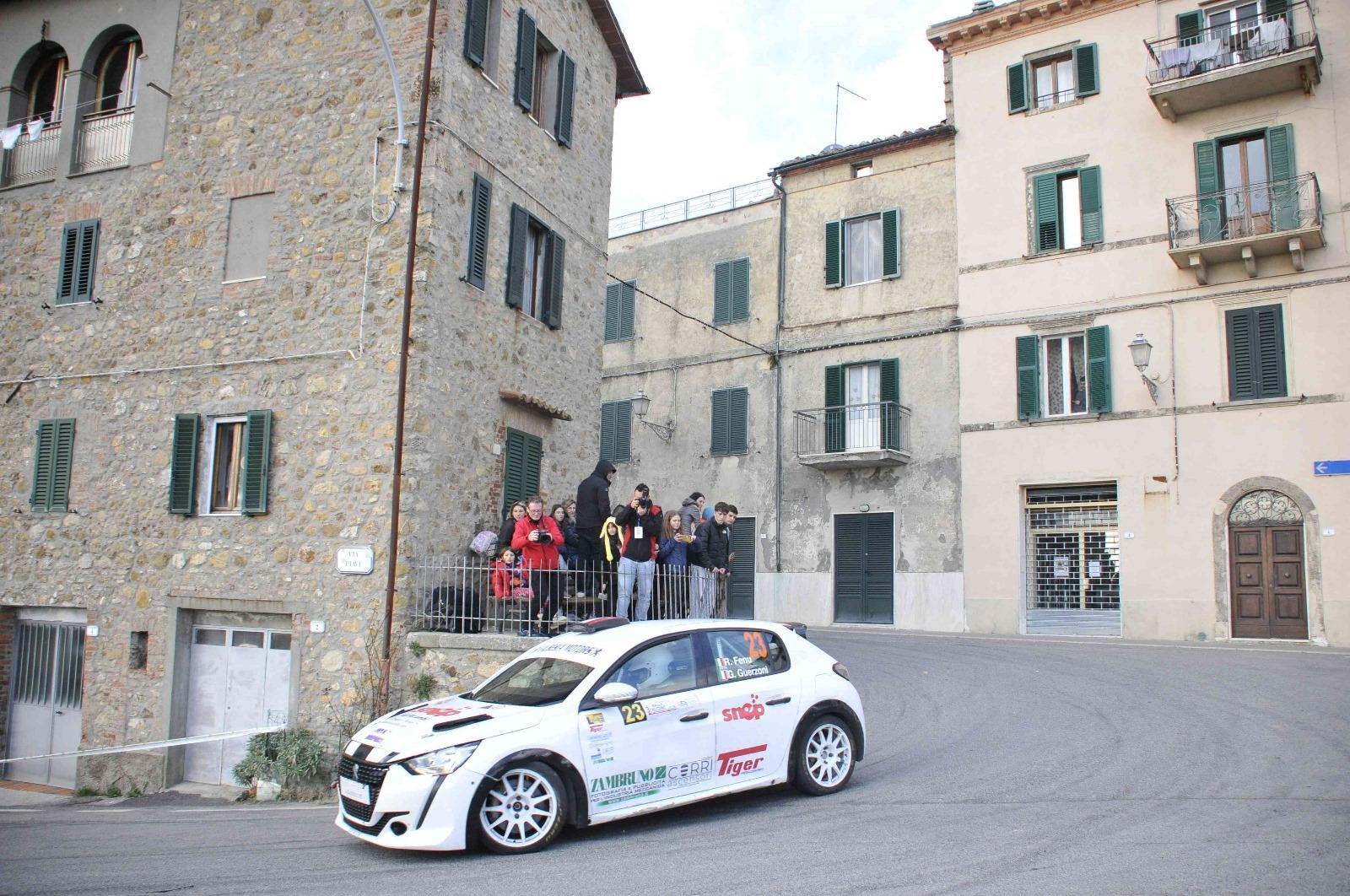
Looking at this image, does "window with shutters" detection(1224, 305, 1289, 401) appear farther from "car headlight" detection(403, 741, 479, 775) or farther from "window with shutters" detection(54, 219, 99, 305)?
"window with shutters" detection(54, 219, 99, 305)

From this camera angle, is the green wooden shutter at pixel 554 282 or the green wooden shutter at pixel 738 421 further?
the green wooden shutter at pixel 738 421

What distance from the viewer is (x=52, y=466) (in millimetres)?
15078

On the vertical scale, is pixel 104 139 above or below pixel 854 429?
above

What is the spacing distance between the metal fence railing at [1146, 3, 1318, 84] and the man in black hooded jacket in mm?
14842

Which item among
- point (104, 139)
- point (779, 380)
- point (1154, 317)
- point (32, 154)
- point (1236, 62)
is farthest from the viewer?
point (779, 380)

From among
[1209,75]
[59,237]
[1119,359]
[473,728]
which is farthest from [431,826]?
[1209,75]

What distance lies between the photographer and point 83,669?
1440cm

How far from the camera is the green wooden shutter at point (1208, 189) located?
19.8 meters

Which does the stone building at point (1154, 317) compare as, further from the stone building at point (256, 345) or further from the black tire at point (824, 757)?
the black tire at point (824, 757)

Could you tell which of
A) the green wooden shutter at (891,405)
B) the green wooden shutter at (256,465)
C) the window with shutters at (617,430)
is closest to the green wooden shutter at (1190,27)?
the green wooden shutter at (891,405)

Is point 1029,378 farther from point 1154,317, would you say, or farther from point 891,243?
point 891,243

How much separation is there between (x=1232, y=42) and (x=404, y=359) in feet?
56.4

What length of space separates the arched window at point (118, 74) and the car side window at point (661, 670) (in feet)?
42.8

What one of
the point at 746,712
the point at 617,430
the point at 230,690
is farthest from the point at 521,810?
the point at 617,430
